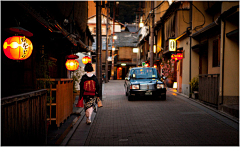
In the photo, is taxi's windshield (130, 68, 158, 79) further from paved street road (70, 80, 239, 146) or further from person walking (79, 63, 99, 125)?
person walking (79, 63, 99, 125)

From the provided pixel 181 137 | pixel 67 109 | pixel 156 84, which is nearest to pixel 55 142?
pixel 67 109

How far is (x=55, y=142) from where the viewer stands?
212 inches

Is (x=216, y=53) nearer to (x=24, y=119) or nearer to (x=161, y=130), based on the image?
(x=161, y=130)

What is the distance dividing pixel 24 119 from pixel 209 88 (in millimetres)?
9786

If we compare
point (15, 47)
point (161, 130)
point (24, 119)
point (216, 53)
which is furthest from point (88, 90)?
point (216, 53)

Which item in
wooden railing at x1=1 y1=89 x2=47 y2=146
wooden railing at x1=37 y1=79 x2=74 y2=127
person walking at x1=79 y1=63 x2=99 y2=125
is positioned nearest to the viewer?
wooden railing at x1=1 y1=89 x2=47 y2=146

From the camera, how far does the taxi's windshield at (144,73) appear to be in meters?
15.4

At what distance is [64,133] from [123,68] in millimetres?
49724

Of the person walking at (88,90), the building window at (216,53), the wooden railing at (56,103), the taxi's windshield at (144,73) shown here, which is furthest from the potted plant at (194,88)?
the wooden railing at (56,103)

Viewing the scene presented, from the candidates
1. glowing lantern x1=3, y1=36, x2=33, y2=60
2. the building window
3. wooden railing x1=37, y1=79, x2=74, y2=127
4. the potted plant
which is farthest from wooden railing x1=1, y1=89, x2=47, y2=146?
the potted plant

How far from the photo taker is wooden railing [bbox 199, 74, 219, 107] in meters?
10.5

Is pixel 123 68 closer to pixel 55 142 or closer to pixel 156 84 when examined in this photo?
pixel 156 84

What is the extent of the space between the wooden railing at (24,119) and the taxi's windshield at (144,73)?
11052 mm

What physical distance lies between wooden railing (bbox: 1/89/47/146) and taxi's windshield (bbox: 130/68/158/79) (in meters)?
11.1
